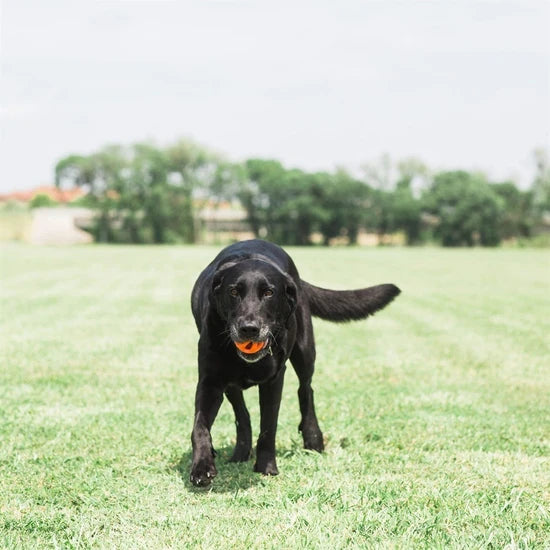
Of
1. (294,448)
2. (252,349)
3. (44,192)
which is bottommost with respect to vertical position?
(294,448)

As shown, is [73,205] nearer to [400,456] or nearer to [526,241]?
[526,241]

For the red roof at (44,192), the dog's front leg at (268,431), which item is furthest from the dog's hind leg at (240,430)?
the red roof at (44,192)

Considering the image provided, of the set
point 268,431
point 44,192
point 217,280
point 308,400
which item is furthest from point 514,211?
point 217,280

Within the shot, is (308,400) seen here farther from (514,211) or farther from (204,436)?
(514,211)

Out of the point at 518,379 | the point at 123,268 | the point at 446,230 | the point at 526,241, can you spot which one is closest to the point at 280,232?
the point at 446,230

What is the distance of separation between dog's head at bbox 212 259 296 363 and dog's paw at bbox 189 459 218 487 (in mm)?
628

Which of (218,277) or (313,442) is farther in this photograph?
(313,442)

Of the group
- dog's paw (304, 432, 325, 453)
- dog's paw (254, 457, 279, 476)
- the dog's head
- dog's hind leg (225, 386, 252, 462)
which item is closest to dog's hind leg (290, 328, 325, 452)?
dog's paw (304, 432, 325, 453)

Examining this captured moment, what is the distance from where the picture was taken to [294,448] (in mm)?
5062

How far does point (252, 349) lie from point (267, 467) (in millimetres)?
964

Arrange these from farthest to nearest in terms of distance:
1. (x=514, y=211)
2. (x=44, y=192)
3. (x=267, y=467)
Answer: (x=44, y=192) < (x=514, y=211) < (x=267, y=467)

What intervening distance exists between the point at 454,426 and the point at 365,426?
2.44 feet

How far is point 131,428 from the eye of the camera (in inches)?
221

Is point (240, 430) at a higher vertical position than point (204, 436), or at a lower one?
lower
